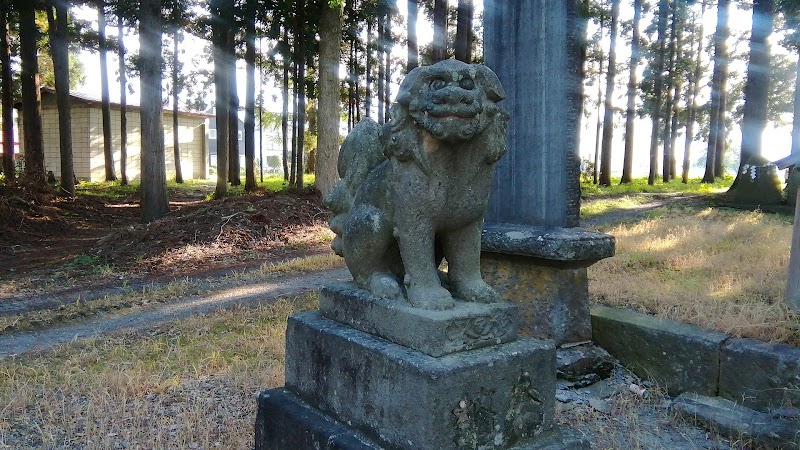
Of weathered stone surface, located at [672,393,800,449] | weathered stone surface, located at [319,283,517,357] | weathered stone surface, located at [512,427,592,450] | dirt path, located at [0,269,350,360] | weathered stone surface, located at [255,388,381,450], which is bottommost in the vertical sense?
dirt path, located at [0,269,350,360]

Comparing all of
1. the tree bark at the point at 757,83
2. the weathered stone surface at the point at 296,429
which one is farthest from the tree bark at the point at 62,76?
the tree bark at the point at 757,83

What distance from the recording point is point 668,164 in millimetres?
26203

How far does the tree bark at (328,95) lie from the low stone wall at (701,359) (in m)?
9.17

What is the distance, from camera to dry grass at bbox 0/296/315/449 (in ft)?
10.4

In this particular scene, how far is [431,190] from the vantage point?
231 centimetres

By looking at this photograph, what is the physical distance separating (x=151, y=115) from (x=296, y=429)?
10.2m

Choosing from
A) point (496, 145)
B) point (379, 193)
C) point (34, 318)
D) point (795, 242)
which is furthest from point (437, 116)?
point (34, 318)

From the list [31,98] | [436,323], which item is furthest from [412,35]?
[436,323]

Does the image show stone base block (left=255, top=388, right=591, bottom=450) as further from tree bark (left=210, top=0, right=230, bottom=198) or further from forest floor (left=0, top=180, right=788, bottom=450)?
tree bark (left=210, top=0, right=230, bottom=198)

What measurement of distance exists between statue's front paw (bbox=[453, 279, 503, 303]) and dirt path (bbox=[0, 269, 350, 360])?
3918 mm

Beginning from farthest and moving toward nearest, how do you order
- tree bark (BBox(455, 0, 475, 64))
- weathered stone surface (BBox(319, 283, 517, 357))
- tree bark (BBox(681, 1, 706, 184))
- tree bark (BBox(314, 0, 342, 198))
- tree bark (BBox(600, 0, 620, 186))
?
tree bark (BBox(681, 1, 706, 184)), tree bark (BBox(600, 0, 620, 186)), tree bark (BBox(455, 0, 475, 64)), tree bark (BBox(314, 0, 342, 198)), weathered stone surface (BBox(319, 283, 517, 357))

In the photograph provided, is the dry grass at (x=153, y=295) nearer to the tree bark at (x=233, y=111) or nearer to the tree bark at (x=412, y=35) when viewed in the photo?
the tree bark at (x=412, y=35)

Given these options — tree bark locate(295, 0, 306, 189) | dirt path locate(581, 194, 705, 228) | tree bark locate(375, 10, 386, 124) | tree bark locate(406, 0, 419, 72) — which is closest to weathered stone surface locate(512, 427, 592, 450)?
dirt path locate(581, 194, 705, 228)

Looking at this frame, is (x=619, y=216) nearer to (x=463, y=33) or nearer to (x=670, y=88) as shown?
(x=463, y=33)
